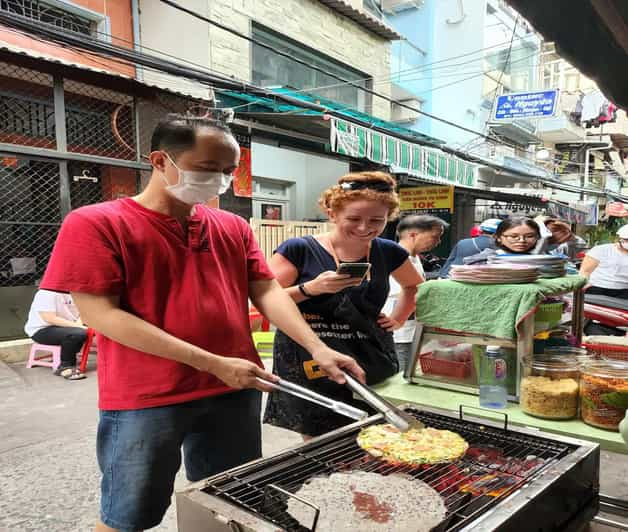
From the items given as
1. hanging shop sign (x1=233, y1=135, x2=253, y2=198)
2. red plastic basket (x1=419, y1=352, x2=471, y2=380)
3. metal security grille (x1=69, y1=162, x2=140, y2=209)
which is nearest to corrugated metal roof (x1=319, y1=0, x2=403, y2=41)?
hanging shop sign (x1=233, y1=135, x2=253, y2=198)

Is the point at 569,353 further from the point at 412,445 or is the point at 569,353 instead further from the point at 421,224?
the point at 421,224

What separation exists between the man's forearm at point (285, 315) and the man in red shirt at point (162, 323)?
19cm

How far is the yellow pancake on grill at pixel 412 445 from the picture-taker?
1563 millimetres

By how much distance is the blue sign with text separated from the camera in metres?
11.1

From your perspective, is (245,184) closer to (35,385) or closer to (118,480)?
(35,385)

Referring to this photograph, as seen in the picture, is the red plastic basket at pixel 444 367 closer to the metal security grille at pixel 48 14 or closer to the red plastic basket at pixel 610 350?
the red plastic basket at pixel 610 350

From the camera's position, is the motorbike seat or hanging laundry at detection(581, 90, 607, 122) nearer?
the motorbike seat

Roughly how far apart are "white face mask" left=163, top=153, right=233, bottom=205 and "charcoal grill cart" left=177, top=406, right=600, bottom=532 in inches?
36.5

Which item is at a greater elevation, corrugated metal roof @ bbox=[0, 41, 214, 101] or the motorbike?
corrugated metal roof @ bbox=[0, 41, 214, 101]

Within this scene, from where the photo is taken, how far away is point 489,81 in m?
18.2

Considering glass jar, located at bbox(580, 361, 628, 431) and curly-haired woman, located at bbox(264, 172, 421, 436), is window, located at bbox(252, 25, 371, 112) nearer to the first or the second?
curly-haired woman, located at bbox(264, 172, 421, 436)

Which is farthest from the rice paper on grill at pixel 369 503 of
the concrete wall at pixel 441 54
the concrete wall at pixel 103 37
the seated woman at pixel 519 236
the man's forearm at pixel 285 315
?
the concrete wall at pixel 441 54

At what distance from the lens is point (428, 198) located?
461 inches

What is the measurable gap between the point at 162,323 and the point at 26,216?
627 centimetres
